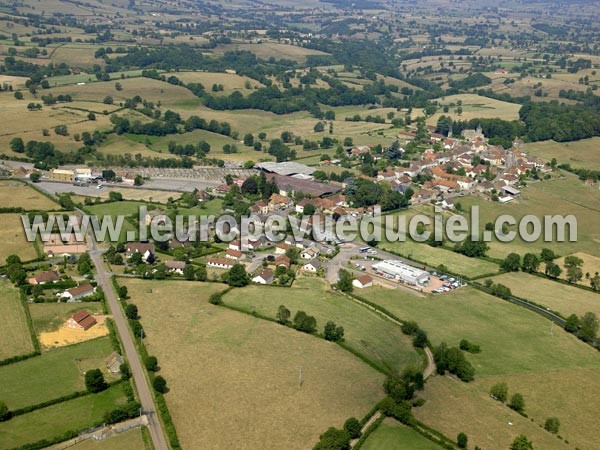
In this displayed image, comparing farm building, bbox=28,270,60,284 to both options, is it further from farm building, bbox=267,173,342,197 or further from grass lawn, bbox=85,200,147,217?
farm building, bbox=267,173,342,197

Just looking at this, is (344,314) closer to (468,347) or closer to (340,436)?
(468,347)

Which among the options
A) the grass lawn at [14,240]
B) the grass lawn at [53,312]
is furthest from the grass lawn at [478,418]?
the grass lawn at [14,240]

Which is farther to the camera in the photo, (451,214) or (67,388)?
(451,214)

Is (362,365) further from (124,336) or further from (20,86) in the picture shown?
(20,86)

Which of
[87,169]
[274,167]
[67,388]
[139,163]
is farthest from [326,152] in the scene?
[67,388]

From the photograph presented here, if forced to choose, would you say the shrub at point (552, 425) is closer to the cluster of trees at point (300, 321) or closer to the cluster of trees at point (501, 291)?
the cluster of trees at point (300, 321)

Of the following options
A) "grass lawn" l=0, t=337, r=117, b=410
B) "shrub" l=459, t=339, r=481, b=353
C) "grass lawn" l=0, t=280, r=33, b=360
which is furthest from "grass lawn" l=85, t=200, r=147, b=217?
"shrub" l=459, t=339, r=481, b=353

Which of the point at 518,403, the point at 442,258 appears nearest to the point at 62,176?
the point at 442,258
